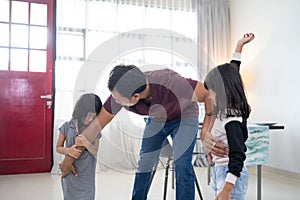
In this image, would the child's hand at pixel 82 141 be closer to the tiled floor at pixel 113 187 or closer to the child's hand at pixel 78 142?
the child's hand at pixel 78 142

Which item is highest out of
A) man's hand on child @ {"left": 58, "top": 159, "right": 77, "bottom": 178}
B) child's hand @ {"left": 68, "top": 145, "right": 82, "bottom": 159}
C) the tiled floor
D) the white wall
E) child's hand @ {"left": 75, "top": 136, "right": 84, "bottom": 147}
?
the white wall

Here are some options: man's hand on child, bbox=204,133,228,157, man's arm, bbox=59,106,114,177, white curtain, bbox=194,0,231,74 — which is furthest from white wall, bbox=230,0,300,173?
man's arm, bbox=59,106,114,177

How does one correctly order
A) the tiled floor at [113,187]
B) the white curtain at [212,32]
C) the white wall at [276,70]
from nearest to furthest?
the tiled floor at [113,187] → the white wall at [276,70] → the white curtain at [212,32]

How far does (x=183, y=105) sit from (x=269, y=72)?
2.47 metres

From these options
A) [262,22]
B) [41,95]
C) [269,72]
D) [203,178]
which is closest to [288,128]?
[269,72]

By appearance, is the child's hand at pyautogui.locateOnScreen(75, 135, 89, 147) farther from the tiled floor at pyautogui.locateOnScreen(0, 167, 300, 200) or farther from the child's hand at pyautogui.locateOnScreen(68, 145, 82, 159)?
the tiled floor at pyautogui.locateOnScreen(0, 167, 300, 200)

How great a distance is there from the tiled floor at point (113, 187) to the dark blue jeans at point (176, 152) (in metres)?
0.94

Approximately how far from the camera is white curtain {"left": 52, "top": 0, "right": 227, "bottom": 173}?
356cm

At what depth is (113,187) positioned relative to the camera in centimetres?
285

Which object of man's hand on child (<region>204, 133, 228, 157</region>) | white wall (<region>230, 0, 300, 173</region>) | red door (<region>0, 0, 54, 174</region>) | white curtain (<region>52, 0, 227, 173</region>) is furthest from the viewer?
white curtain (<region>52, 0, 227, 173</region>)

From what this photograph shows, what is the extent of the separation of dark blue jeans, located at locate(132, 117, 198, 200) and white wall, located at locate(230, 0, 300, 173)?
6.97 ft

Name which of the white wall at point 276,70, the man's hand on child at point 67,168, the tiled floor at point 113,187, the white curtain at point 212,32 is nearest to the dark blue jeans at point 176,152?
the man's hand on child at point 67,168

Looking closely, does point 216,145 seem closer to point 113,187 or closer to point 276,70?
point 113,187

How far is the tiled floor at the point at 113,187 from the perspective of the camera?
2553 mm
